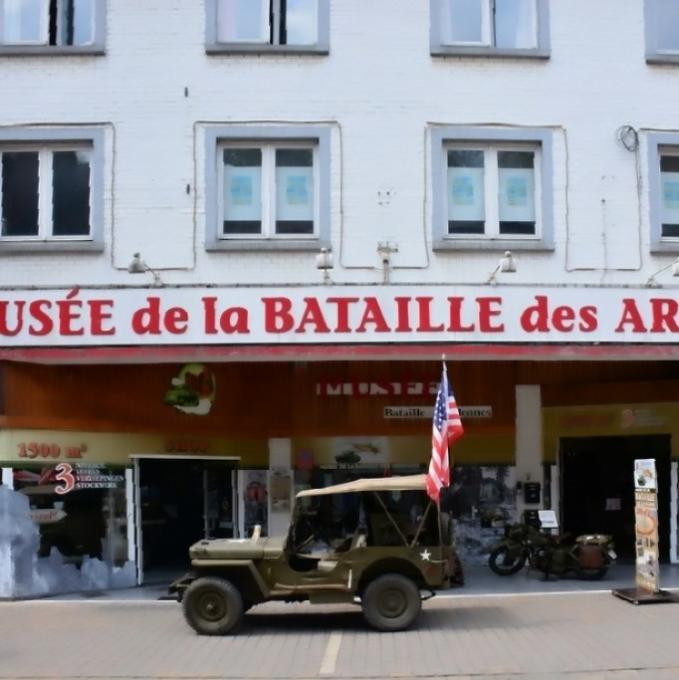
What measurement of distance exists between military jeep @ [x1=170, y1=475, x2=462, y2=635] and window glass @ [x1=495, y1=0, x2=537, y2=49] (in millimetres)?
6771

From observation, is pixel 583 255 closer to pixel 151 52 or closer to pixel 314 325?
pixel 314 325

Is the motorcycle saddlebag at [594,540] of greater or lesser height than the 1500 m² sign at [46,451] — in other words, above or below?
below

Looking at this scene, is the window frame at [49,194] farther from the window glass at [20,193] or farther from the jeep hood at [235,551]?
the jeep hood at [235,551]

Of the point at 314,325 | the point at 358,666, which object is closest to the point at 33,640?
the point at 358,666

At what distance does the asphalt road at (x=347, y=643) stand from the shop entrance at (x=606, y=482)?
155 inches

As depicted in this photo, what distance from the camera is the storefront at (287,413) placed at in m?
12.9

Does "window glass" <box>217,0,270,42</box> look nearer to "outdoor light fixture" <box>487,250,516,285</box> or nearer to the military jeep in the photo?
"outdoor light fixture" <box>487,250,516,285</box>

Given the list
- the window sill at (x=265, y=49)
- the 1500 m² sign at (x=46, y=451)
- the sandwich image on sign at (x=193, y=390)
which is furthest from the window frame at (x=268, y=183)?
the 1500 m² sign at (x=46, y=451)

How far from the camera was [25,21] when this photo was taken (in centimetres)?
1396

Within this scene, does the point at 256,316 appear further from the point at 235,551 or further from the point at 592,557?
the point at 592,557

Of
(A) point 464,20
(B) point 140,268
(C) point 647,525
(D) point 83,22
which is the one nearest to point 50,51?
(D) point 83,22

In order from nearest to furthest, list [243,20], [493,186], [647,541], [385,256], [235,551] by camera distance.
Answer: [235,551] → [647,541] → [385,256] → [493,186] → [243,20]

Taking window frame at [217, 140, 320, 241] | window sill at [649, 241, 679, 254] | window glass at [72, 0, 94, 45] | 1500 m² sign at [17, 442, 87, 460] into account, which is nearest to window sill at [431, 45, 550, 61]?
window frame at [217, 140, 320, 241]

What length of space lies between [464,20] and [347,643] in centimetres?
863
